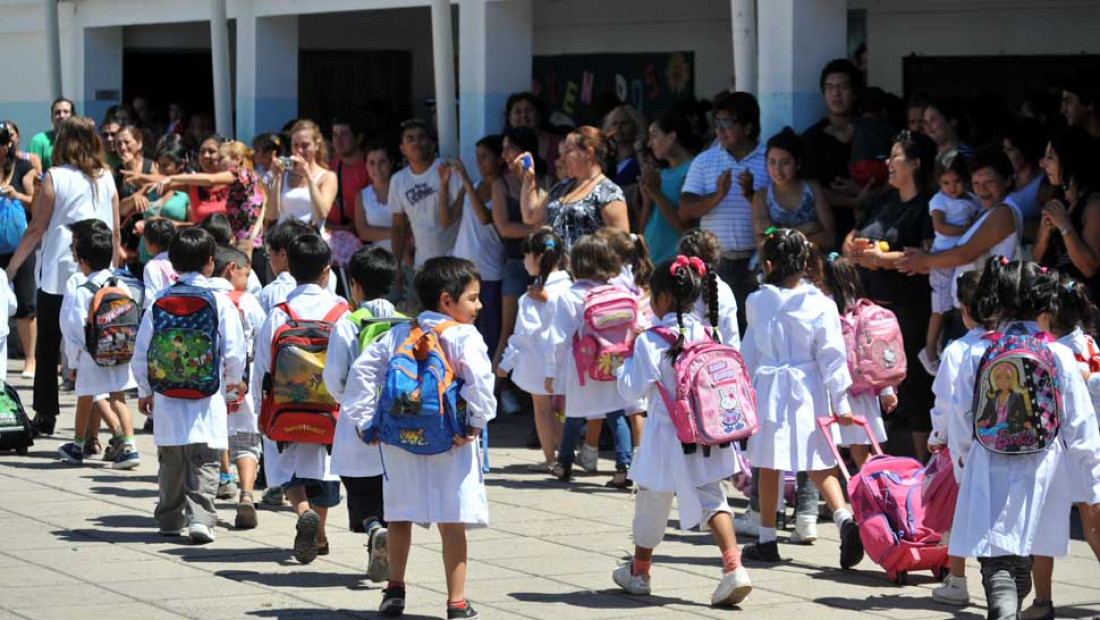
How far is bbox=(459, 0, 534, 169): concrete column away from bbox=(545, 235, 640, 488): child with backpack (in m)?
3.76

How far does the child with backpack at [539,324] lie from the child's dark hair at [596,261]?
0.27 meters

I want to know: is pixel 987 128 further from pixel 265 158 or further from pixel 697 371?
pixel 265 158

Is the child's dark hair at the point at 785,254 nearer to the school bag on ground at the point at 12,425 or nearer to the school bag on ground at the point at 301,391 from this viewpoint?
the school bag on ground at the point at 301,391

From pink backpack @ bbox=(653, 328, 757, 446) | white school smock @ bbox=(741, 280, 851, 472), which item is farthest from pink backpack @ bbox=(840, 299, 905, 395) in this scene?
pink backpack @ bbox=(653, 328, 757, 446)

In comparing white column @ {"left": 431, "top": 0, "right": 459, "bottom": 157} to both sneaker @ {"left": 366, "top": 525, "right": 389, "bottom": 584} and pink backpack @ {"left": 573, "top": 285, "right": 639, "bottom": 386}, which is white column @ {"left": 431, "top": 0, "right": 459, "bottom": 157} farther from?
sneaker @ {"left": 366, "top": 525, "right": 389, "bottom": 584}

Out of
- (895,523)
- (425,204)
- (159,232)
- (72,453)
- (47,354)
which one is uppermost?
(425,204)

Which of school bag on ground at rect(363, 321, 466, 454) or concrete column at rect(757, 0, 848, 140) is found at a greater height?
A: concrete column at rect(757, 0, 848, 140)

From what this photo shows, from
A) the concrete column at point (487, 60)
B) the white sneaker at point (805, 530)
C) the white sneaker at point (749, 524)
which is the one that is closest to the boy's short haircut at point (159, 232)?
the concrete column at point (487, 60)

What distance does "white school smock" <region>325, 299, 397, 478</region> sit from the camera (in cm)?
806

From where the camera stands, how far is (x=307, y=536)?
28.1 ft

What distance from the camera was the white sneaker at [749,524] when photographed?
9.42 metres

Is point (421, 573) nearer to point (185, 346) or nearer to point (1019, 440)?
point (185, 346)

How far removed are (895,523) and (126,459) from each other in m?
5.15

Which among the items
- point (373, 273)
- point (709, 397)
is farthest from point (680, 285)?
point (373, 273)
